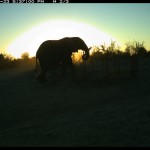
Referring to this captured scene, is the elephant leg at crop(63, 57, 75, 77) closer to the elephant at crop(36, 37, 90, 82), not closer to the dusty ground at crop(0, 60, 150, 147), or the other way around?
the elephant at crop(36, 37, 90, 82)

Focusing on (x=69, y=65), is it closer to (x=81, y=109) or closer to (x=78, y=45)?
(x=78, y=45)

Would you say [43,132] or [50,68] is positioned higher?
[50,68]

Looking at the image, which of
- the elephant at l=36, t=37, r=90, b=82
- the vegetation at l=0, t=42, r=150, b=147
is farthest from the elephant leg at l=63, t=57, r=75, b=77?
the vegetation at l=0, t=42, r=150, b=147

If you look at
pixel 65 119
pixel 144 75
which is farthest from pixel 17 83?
pixel 65 119

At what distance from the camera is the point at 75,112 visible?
12.2 m

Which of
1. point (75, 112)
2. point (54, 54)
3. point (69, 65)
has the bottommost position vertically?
point (75, 112)

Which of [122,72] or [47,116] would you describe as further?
[122,72]

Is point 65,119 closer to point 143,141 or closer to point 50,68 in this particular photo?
point 143,141

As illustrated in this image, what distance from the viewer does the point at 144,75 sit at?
59.3 feet

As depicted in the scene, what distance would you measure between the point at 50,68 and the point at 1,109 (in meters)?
4.51

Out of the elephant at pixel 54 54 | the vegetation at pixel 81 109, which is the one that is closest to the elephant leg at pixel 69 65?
the elephant at pixel 54 54

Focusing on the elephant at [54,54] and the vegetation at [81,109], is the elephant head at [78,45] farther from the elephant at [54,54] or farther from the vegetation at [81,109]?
the vegetation at [81,109]

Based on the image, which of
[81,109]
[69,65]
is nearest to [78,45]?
[69,65]

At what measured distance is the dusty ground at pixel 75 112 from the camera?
9383 mm
